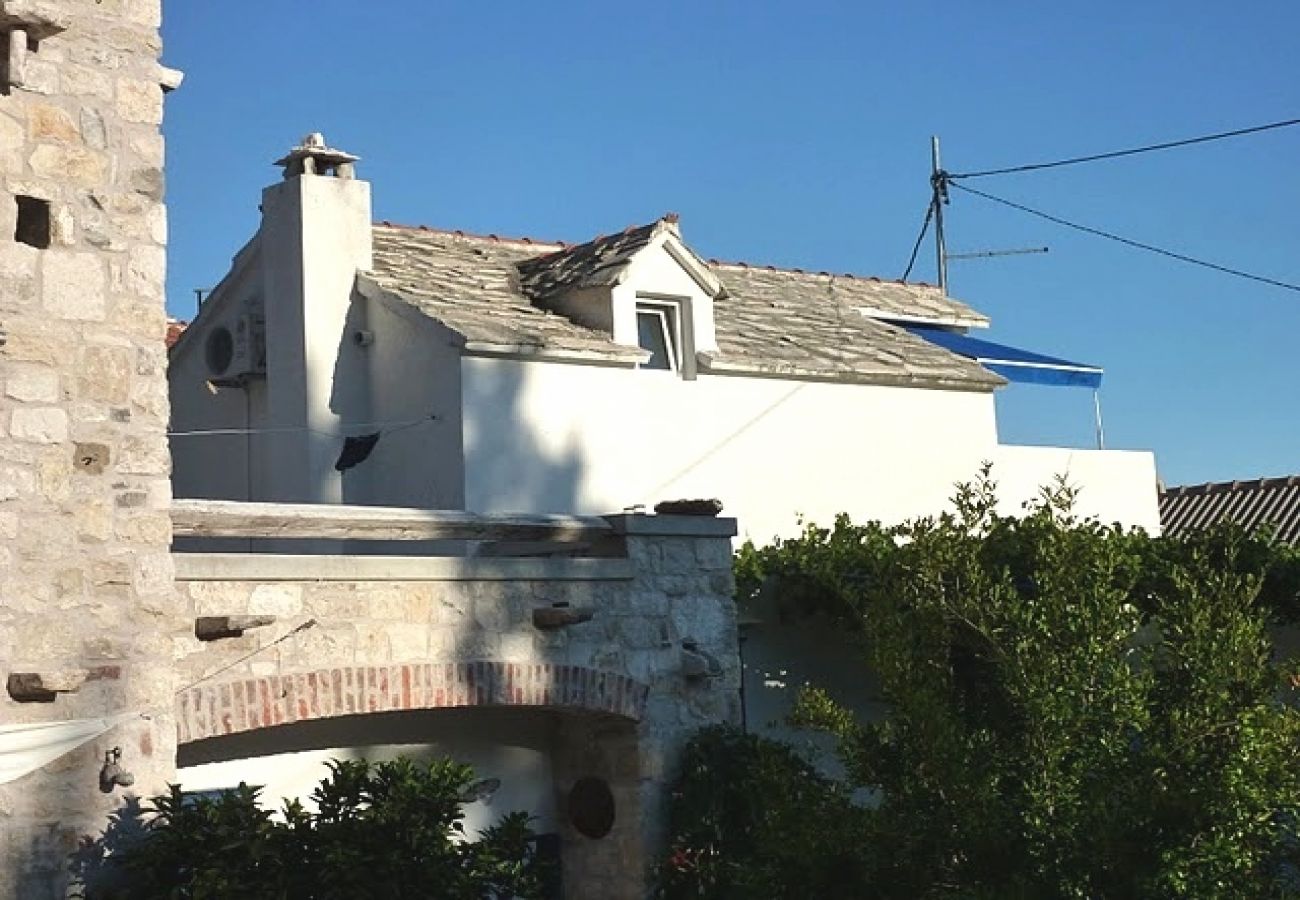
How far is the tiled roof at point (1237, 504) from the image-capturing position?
2784 cm

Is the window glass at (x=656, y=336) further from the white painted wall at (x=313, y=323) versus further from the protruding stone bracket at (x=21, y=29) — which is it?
the protruding stone bracket at (x=21, y=29)

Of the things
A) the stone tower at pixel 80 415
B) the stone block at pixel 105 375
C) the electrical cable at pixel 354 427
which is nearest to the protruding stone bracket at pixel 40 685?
the stone tower at pixel 80 415

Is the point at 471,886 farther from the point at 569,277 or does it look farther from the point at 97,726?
the point at 569,277

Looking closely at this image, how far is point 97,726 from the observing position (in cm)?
957

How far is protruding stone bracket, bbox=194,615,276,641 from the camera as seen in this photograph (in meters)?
10.7

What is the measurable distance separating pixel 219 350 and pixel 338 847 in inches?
419

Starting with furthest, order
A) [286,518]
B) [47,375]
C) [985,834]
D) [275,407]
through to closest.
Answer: [275,407], [286,518], [47,375], [985,834]

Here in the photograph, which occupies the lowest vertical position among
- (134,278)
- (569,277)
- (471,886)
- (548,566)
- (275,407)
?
(471,886)

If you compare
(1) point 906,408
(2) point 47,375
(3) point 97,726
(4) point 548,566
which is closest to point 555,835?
(4) point 548,566

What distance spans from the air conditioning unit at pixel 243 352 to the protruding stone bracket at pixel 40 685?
31.1 feet

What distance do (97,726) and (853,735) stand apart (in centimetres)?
391

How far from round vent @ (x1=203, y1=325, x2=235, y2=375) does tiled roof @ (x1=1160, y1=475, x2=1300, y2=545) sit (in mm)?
14421

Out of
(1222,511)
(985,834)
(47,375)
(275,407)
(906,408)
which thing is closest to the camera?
(985,834)

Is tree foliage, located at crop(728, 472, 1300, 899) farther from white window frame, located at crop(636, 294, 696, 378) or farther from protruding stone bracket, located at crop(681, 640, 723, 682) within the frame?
white window frame, located at crop(636, 294, 696, 378)
